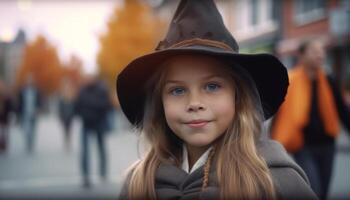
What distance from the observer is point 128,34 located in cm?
2508

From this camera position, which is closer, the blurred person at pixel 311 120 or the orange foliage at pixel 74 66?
the blurred person at pixel 311 120

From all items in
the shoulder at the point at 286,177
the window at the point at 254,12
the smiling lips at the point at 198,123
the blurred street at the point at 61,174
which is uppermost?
the window at the point at 254,12

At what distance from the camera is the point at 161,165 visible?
173 centimetres

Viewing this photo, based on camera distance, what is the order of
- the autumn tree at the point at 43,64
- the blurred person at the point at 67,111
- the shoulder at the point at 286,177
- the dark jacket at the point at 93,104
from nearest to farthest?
the shoulder at the point at 286,177
the dark jacket at the point at 93,104
the blurred person at the point at 67,111
the autumn tree at the point at 43,64

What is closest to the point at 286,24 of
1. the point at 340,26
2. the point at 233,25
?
the point at 233,25

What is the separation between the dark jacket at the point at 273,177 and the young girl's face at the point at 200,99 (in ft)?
0.41

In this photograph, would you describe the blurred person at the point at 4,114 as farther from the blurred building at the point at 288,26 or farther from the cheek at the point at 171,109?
the cheek at the point at 171,109

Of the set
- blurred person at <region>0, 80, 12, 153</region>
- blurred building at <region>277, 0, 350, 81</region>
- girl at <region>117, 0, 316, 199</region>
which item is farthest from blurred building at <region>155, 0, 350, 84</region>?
girl at <region>117, 0, 316, 199</region>

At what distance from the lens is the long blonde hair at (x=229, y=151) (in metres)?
1.54

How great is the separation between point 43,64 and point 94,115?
32115mm

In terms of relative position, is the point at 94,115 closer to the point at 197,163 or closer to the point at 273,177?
the point at 197,163

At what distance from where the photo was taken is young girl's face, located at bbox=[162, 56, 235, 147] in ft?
5.29

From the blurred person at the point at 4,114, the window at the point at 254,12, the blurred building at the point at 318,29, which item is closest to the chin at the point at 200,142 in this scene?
the blurred person at the point at 4,114

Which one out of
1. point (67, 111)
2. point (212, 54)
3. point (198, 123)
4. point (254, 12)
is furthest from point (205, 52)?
point (254, 12)
